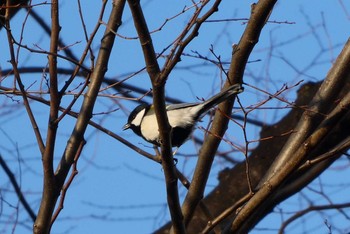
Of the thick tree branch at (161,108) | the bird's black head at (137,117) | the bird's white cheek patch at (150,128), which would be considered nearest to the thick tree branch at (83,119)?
the thick tree branch at (161,108)

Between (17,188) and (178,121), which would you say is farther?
(17,188)

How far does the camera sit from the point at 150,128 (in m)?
3.28

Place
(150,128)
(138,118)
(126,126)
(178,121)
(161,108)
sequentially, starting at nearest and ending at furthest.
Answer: (161,108), (178,121), (150,128), (138,118), (126,126)

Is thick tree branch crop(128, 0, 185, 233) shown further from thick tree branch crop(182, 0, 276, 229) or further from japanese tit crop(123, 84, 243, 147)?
japanese tit crop(123, 84, 243, 147)

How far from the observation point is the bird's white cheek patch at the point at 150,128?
325 centimetres

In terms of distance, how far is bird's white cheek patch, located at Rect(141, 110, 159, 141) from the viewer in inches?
128

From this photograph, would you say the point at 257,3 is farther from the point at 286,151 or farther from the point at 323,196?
the point at 323,196

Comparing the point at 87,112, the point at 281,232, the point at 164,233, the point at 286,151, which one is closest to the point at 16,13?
the point at 87,112

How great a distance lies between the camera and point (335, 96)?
2711 millimetres

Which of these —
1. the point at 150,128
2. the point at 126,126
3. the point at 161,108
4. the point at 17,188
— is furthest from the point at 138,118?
the point at 161,108

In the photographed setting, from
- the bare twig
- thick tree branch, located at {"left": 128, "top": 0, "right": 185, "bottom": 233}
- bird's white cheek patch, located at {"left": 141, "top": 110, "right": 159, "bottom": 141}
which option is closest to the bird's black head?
bird's white cheek patch, located at {"left": 141, "top": 110, "right": 159, "bottom": 141}

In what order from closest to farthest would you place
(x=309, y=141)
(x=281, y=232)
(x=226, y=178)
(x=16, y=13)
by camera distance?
1. (x=309, y=141)
2. (x=16, y=13)
3. (x=281, y=232)
4. (x=226, y=178)

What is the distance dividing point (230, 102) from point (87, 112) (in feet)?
1.72

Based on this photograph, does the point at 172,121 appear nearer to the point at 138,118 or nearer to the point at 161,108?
the point at 138,118
